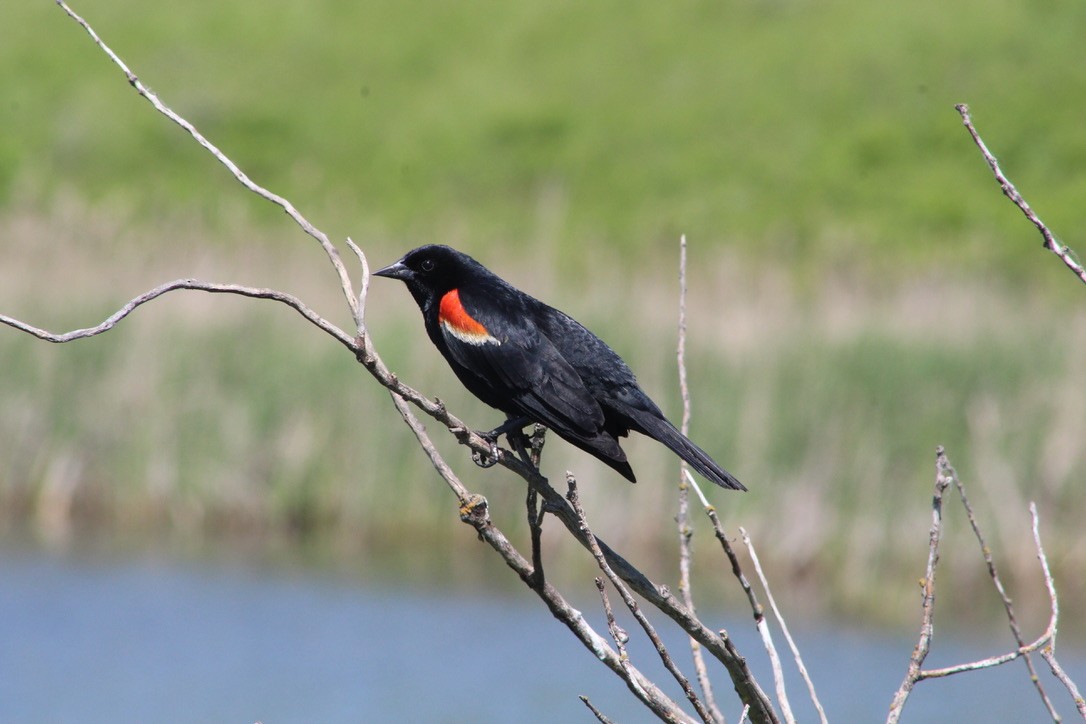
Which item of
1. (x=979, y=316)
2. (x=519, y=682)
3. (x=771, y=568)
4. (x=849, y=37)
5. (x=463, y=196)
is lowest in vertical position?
(x=519, y=682)

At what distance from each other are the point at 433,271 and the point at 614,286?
6536mm

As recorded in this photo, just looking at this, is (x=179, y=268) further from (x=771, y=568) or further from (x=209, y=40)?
(x=209, y=40)

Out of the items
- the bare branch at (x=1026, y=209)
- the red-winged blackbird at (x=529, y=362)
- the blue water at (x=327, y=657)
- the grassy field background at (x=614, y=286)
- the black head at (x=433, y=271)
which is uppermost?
the grassy field background at (x=614, y=286)

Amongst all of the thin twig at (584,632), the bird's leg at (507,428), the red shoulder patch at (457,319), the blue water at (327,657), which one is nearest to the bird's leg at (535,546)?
the thin twig at (584,632)

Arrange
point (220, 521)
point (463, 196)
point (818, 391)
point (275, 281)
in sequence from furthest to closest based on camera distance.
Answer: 1. point (463, 196)
2. point (275, 281)
3. point (220, 521)
4. point (818, 391)

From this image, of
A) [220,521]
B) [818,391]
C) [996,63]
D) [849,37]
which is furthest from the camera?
[849,37]

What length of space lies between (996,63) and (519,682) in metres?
26.9

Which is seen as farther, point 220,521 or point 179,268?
point 179,268

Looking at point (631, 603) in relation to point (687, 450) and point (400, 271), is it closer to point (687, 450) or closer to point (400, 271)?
point (687, 450)

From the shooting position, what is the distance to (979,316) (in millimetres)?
10180

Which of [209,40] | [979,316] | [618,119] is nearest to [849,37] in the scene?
[618,119]

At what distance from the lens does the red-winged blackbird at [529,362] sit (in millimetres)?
3099

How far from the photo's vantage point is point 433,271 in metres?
3.59

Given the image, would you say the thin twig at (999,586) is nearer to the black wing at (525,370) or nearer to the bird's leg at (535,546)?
the bird's leg at (535,546)
